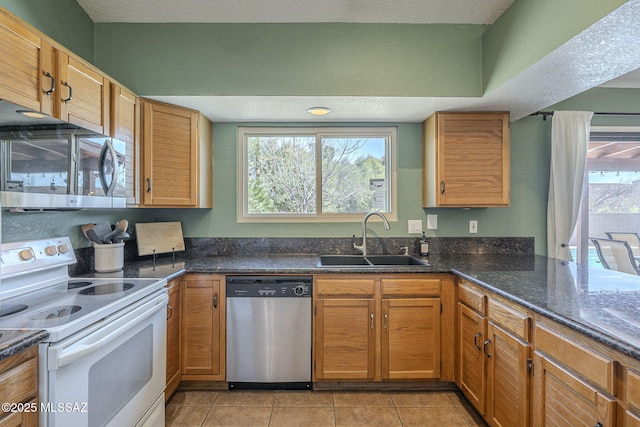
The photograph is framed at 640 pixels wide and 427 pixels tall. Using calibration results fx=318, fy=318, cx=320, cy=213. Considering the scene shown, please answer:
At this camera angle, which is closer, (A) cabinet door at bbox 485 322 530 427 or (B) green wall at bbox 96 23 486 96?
(A) cabinet door at bbox 485 322 530 427

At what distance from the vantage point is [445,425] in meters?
1.89

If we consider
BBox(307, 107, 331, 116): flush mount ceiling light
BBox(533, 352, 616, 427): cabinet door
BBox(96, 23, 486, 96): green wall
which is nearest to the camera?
BBox(533, 352, 616, 427): cabinet door

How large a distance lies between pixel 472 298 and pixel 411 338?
528mm

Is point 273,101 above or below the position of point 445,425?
above

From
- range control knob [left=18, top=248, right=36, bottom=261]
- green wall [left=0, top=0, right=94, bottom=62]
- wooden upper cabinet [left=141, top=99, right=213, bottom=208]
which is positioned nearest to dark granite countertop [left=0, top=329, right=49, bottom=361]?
range control knob [left=18, top=248, right=36, bottom=261]

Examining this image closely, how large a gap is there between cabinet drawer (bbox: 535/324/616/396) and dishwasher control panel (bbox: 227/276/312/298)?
134 cm

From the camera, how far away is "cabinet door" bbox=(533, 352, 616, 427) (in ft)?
3.28

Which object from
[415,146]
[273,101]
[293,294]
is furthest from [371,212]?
[273,101]

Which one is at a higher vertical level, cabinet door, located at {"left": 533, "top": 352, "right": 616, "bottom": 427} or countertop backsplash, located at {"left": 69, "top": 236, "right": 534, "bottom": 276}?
countertop backsplash, located at {"left": 69, "top": 236, "right": 534, "bottom": 276}

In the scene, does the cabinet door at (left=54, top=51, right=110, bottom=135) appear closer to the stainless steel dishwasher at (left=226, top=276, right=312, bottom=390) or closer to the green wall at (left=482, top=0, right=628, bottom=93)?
the stainless steel dishwasher at (left=226, top=276, right=312, bottom=390)

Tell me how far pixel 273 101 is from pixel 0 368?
1.93 m

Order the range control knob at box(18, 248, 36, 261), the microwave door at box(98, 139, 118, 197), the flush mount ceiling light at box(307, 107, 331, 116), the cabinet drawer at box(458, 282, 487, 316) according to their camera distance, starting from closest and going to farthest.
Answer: the range control knob at box(18, 248, 36, 261) < the microwave door at box(98, 139, 118, 197) < the cabinet drawer at box(458, 282, 487, 316) < the flush mount ceiling light at box(307, 107, 331, 116)

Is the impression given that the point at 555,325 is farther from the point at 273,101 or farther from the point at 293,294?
the point at 273,101

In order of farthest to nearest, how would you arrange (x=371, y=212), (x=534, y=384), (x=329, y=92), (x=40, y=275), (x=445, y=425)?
1. (x=371, y=212)
2. (x=329, y=92)
3. (x=445, y=425)
4. (x=40, y=275)
5. (x=534, y=384)
